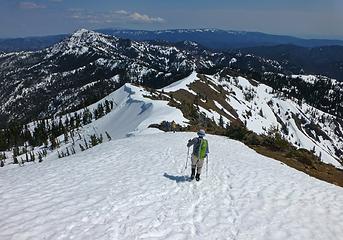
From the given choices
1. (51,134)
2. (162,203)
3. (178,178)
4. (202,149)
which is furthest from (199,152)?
(51,134)

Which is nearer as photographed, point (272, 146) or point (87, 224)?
point (87, 224)

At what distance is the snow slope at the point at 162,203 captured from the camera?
48.7ft

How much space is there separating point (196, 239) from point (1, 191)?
1194 centimetres

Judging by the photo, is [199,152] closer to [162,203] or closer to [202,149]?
[202,149]

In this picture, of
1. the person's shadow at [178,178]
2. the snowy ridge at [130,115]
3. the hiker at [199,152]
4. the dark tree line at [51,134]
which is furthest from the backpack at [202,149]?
the dark tree line at [51,134]

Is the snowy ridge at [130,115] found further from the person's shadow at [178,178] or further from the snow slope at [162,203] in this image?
the person's shadow at [178,178]

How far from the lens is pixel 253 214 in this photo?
17.1 meters

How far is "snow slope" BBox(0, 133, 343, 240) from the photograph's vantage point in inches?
584

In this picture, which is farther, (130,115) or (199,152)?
(130,115)

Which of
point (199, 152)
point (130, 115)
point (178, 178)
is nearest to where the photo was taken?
point (199, 152)

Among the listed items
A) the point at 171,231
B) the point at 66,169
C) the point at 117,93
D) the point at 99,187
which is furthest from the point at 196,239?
the point at 117,93

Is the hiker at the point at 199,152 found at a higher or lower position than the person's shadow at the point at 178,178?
higher

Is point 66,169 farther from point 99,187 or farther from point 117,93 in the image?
point 117,93

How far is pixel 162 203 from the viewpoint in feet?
60.3
